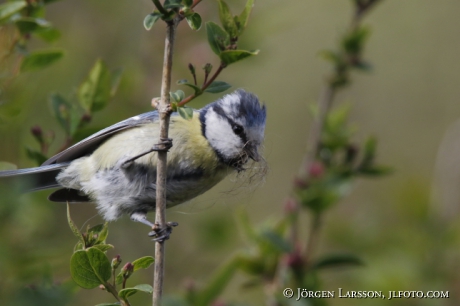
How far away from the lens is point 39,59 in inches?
76.7

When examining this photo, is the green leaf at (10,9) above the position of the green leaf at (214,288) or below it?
above

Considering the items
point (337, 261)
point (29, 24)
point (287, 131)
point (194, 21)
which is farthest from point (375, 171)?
point (287, 131)

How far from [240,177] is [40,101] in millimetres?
1245

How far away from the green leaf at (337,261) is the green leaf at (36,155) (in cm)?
113

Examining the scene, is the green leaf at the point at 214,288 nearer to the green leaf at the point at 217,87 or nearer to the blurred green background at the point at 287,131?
the blurred green background at the point at 287,131

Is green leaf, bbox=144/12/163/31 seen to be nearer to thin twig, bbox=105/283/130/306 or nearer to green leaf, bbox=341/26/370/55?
thin twig, bbox=105/283/130/306

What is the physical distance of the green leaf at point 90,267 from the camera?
53.6 inches

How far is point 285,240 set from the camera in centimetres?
221

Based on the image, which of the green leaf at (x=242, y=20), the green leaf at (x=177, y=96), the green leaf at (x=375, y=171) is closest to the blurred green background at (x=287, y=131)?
the green leaf at (x=375, y=171)

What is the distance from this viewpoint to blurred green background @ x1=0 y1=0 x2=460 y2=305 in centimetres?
229

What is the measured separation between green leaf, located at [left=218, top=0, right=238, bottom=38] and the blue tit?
0.73 m

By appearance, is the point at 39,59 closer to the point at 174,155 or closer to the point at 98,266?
the point at 174,155

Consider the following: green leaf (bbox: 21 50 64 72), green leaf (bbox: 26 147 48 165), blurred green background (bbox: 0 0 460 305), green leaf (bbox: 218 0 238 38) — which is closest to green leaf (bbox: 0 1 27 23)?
green leaf (bbox: 21 50 64 72)

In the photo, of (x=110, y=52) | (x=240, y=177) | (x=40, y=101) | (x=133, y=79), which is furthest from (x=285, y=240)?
(x=110, y=52)
